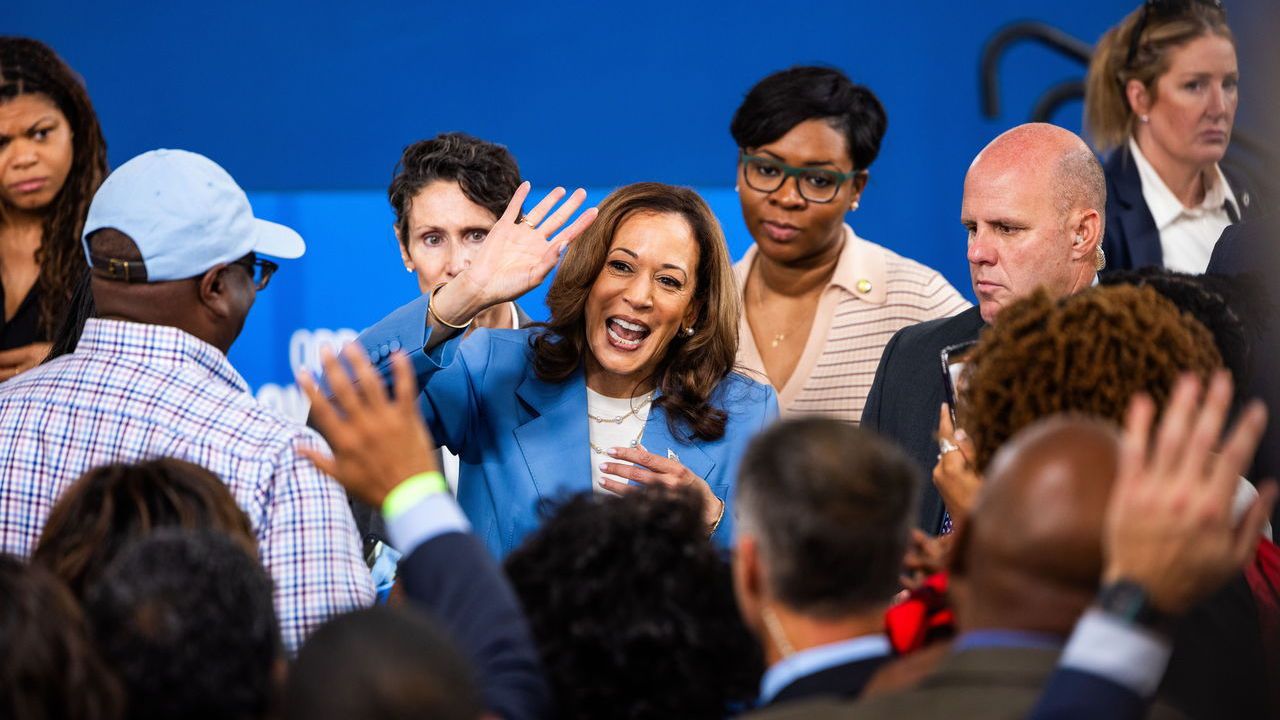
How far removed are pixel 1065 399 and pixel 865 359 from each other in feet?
6.66

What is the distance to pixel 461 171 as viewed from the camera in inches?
141

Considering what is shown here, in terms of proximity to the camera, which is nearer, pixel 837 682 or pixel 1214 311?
pixel 837 682

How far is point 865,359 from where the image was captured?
3793mm

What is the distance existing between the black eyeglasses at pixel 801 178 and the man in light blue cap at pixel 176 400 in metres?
1.91

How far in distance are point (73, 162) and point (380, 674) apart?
265cm

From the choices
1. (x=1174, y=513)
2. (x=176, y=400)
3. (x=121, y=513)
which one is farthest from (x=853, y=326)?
(x=1174, y=513)

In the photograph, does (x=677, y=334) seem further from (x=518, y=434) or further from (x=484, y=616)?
(x=484, y=616)

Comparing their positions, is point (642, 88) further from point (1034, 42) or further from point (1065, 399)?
point (1065, 399)

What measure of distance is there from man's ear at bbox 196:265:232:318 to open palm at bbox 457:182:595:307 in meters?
0.63

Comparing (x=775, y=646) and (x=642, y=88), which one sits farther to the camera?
(x=642, y=88)

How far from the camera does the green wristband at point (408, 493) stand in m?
1.64

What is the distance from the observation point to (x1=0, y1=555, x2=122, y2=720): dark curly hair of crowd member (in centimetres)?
129

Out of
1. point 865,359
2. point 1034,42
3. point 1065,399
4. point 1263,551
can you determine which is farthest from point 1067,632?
point 1034,42

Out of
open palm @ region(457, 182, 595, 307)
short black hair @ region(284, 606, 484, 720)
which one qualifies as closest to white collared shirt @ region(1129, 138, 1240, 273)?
open palm @ region(457, 182, 595, 307)
